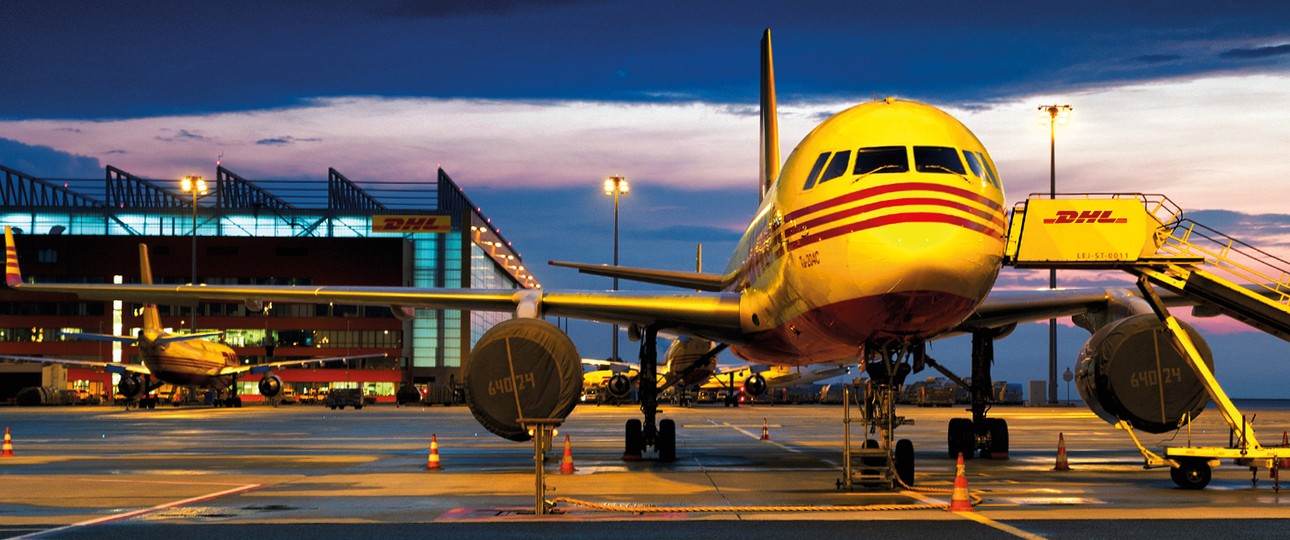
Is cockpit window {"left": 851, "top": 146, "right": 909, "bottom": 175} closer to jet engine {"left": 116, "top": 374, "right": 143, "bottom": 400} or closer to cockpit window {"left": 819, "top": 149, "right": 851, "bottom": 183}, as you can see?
cockpit window {"left": 819, "top": 149, "right": 851, "bottom": 183}

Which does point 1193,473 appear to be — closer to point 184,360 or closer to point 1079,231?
point 1079,231

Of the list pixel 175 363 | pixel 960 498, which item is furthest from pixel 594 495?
pixel 175 363

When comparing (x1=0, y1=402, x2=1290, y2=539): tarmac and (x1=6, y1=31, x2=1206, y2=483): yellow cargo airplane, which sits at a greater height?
(x1=6, y1=31, x2=1206, y2=483): yellow cargo airplane

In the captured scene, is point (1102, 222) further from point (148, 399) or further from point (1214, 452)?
point (148, 399)

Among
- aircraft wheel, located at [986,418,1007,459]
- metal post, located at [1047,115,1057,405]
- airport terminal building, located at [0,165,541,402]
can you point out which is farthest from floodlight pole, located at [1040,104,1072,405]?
airport terminal building, located at [0,165,541,402]

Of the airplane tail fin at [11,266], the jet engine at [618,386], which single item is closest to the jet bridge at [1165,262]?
the airplane tail fin at [11,266]

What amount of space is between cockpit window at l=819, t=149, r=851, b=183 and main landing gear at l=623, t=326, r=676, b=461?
7.81 meters

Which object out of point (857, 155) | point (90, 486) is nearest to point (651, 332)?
point (857, 155)

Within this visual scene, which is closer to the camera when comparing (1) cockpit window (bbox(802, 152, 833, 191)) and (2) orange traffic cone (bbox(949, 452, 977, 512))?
(2) orange traffic cone (bbox(949, 452, 977, 512))

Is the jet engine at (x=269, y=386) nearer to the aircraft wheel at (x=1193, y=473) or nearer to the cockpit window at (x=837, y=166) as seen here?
the cockpit window at (x=837, y=166)

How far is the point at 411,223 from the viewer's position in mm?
126875

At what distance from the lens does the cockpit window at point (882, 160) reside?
53.4 feet

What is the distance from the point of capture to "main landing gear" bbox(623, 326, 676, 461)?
79.2 ft

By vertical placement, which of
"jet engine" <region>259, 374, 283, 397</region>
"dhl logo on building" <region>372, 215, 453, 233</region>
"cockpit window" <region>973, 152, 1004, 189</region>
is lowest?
"jet engine" <region>259, 374, 283, 397</region>
